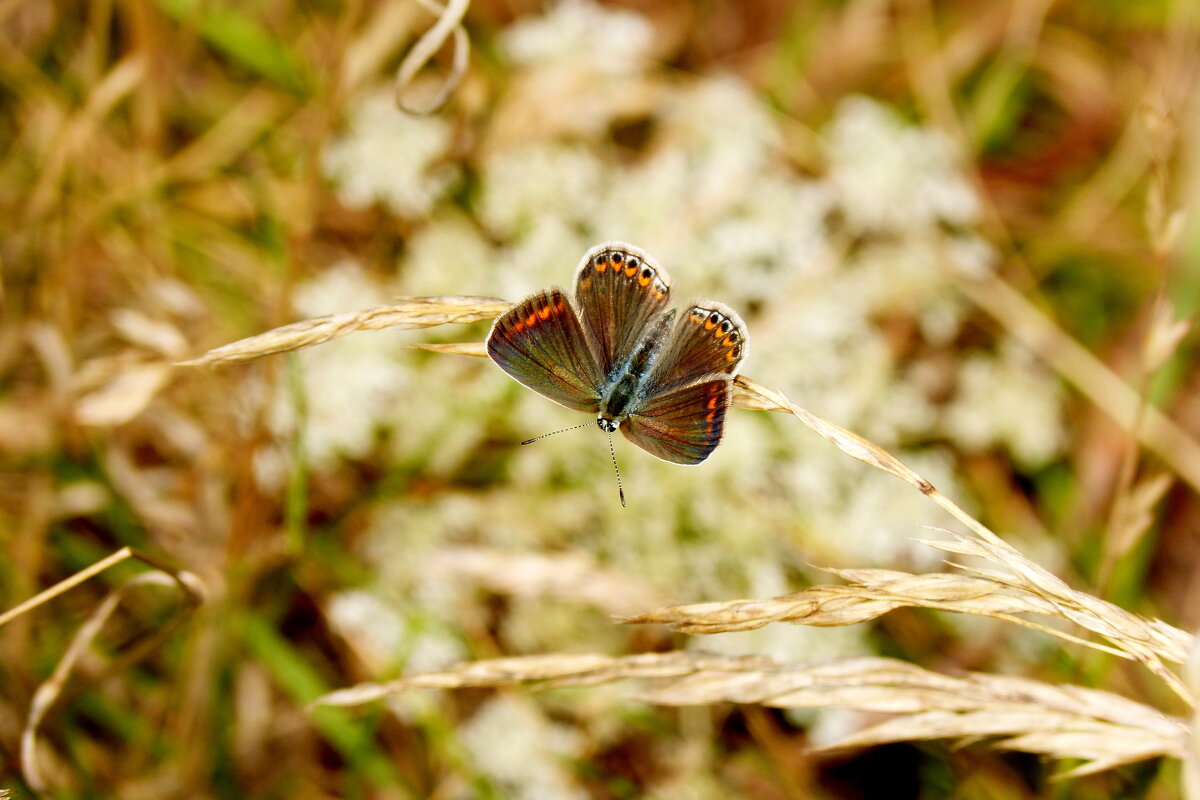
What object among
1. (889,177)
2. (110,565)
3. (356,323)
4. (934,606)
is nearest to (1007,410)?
(889,177)

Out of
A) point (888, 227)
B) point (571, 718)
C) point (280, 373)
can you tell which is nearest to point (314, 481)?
point (280, 373)

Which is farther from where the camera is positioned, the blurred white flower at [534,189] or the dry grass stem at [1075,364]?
the dry grass stem at [1075,364]

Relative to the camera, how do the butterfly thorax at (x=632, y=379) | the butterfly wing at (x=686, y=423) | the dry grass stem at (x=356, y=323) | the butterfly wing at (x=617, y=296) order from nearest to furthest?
1. the dry grass stem at (x=356, y=323)
2. the butterfly wing at (x=686, y=423)
3. the butterfly wing at (x=617, y=296)
4. the butterfly thorax at (x=632, y=379)

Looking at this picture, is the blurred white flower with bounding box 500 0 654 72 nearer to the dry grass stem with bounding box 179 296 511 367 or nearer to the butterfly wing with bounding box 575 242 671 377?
the butterfly wing with bounding box 575 242 671 377

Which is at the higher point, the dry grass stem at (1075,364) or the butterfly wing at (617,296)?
the dry grass stem at (1075,364)

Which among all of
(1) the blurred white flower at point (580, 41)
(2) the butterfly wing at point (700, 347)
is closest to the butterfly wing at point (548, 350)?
(2) the butterfly wing at point (700, 347)

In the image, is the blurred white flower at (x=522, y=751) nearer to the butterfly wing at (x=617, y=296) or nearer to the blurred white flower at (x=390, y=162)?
the butterfly wing at (x=617, y=296)
